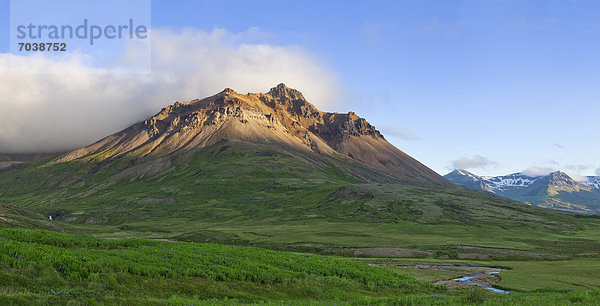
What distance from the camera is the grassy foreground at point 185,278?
24.1 meters

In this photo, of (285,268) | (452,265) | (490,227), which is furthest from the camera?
(490,227)

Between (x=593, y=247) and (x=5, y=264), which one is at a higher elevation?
(x=5, y=264)

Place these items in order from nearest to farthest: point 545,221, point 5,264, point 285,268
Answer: point 5,264 < point 285,268 < point 545,221

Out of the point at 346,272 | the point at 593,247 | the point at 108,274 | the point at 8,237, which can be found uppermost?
the point at 8,237

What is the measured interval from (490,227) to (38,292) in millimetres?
181394

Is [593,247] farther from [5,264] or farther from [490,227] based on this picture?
[5,264]

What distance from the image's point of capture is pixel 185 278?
3138 centimetres

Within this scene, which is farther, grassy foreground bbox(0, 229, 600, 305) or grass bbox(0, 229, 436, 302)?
grass bbox(0, 229, 436, 302)

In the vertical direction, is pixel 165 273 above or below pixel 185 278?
above

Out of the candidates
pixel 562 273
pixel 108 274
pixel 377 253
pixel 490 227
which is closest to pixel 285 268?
pixel 108 274

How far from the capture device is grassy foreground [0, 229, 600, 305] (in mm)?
24062

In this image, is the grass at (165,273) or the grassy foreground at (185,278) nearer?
the grassy foreground at (185,278)

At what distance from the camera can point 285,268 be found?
41281mm

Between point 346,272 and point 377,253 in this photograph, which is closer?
point 346,272
